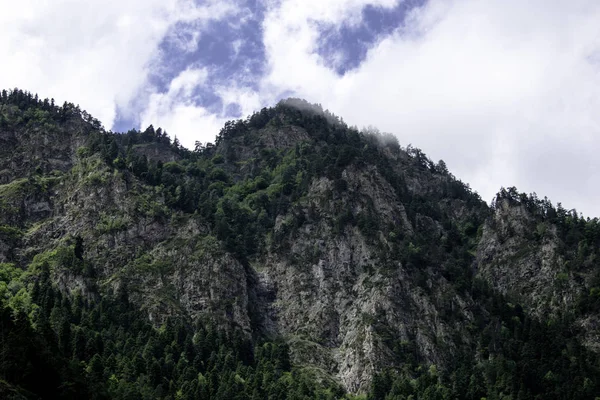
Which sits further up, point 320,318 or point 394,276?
point 394,276

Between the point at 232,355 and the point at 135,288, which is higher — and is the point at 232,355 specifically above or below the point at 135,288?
below

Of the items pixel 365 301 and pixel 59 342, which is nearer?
pixel 59 342

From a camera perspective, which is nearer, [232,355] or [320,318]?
[232,355]

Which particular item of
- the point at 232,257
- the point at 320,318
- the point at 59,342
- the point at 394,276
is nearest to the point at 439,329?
the point at 394,276

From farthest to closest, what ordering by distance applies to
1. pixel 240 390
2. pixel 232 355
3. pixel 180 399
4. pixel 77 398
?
pixel 232 355 → pixel 240 390 → pixel 180 399 → pixel 77 398

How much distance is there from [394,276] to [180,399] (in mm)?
74464

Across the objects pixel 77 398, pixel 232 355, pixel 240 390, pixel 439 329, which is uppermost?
pixel 439 329

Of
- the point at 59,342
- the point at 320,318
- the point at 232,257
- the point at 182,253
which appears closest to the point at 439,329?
the point at 320,318

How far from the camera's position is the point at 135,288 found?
181 metres

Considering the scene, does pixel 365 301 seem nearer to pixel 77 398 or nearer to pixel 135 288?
pixel 135 288

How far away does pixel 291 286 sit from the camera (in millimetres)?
199250

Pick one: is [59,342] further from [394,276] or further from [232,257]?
[394,276]

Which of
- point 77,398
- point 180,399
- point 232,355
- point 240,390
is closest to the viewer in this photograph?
point 77,398

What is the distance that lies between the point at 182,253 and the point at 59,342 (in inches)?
2390
